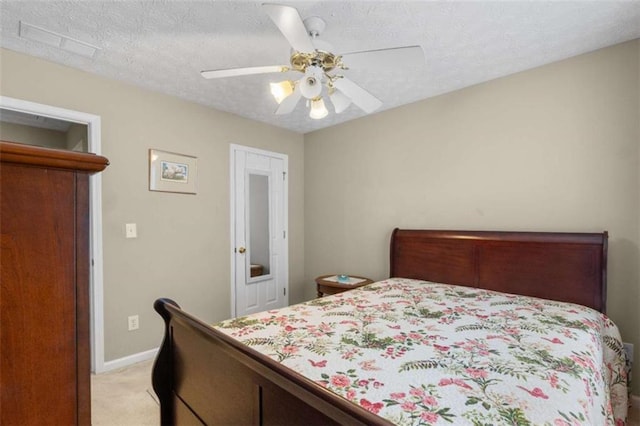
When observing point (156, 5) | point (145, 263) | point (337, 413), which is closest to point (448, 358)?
point (337, 413)

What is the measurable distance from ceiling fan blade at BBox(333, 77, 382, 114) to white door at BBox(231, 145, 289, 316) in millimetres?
1923

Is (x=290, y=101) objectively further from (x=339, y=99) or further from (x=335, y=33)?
(x=335, y=33)

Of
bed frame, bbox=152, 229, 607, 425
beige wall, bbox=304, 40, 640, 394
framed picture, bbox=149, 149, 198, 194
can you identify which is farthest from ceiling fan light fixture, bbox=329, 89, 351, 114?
framed picture, bbox=149, 149, 198, 194

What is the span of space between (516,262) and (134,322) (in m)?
3.21

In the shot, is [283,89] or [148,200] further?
[148,200]

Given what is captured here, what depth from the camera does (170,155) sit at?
3.06 metres

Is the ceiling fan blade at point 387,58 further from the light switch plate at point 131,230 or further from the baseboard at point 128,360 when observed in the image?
the baseboard at point 128,360

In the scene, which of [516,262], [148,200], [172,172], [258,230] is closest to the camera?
[516,262]

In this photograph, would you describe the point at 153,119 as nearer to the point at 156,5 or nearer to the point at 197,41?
the point at 197,41

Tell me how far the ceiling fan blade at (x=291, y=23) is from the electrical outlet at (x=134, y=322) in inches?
103

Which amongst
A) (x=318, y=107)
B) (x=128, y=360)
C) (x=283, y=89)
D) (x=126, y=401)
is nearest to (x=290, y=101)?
(x=283, y=89)

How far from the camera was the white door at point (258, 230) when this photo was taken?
358cm

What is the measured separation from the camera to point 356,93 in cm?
198

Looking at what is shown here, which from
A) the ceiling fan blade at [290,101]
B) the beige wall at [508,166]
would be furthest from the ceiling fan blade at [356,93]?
the beige wall at [508,166]
